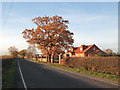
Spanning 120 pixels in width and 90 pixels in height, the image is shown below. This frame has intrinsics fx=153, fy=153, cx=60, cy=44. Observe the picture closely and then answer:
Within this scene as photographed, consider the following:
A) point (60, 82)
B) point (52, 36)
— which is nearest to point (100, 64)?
point (60, 82)

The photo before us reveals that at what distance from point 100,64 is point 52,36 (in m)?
22.3

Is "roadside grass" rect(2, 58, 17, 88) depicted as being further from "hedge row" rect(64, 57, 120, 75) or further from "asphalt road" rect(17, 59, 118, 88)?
"hedge row" rect(64, 57, 120, 75)

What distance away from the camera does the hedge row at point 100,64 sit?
17.0 meters

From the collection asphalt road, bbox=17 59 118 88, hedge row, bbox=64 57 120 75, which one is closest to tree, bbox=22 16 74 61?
hedge row, bbox=64 57 120 75

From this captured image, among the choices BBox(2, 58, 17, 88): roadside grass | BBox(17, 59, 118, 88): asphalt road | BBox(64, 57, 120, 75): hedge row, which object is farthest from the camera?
BBox(64, 57, 120, 75): hedge row

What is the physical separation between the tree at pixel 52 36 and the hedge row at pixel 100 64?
12.7m

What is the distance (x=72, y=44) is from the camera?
4066 cm

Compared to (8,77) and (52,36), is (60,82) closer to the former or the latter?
(8,77)

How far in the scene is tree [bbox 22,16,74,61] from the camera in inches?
1549

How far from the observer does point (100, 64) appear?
64.5ft

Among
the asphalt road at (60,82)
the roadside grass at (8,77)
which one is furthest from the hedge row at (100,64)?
the roadside grass at (8,77)

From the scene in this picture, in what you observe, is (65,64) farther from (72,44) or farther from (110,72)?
(110,72)

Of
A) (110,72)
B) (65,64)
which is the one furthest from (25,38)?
(110,72)

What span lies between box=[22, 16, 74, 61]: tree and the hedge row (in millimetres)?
12664
